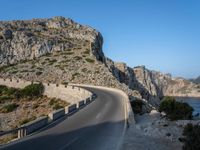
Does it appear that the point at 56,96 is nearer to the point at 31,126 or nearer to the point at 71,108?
the point at 71,108

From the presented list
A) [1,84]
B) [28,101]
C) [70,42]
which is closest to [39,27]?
[70,42]

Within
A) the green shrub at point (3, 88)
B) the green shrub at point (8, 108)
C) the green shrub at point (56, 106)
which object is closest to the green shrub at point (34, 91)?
the green shrub at point (8, 108)

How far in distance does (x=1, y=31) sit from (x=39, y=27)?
71.2ft

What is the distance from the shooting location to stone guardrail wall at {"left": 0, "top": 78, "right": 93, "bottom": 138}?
23.7 m

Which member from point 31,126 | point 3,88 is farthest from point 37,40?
point 31,126

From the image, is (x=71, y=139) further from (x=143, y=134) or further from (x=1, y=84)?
(x=1, y=84)

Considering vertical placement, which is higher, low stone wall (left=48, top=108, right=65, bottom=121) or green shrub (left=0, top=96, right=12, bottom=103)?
low stone wall (left=48, top=108, right=65, bottom=121)

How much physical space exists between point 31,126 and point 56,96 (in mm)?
39007

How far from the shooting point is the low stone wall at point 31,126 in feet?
74.2

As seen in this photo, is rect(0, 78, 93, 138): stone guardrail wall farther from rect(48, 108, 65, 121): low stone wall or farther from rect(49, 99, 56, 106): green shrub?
rect(49, 99, 56, 106): green shrub

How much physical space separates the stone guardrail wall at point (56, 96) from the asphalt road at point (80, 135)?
0.80 metres

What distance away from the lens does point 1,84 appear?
80250mm

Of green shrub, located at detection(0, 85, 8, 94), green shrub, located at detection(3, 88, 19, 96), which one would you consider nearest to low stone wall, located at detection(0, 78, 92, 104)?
green shrub, located at detection(3, 88, 19, 96)

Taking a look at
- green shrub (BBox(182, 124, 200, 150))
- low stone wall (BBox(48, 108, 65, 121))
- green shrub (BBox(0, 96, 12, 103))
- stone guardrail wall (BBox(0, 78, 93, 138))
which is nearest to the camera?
green shrub (BBox(182, 124, 200, 150))
